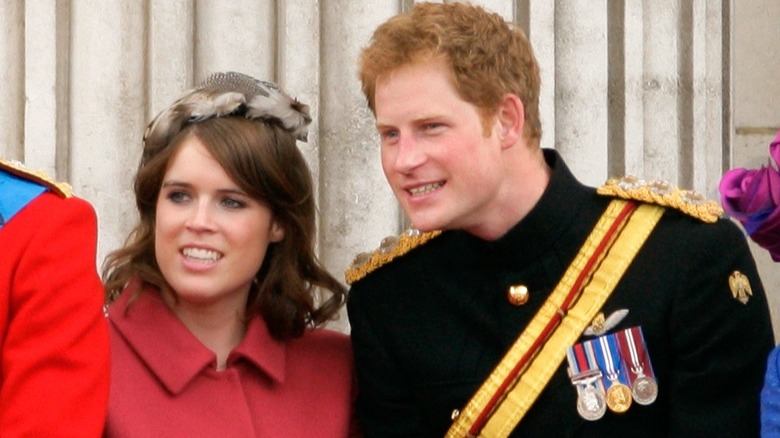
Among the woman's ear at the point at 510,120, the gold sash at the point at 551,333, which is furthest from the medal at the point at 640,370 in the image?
the woman's ear at the point at 510,120

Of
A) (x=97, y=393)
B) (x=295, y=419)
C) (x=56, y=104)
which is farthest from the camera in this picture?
(x=56, y=104)

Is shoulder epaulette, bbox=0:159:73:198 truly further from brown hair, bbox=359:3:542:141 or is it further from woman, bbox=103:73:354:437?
brown hair, bbox=359:3:542:141

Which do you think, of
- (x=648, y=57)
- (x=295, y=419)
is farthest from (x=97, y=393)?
(x=648, y=57)

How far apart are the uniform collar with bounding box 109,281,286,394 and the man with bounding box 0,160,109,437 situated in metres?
0.52

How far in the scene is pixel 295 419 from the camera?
422 centimetres

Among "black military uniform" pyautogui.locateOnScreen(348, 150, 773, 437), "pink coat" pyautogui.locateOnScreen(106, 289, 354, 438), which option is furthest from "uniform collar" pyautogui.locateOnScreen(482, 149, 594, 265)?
"pink coat" pyautogui.locateOnScreen(106, 289, 354, 438)

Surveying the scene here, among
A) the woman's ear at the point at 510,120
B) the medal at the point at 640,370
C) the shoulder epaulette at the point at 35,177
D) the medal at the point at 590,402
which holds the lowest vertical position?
the medal at the point at 590,402

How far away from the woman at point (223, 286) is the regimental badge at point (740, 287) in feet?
3.21

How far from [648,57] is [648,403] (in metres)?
1.42

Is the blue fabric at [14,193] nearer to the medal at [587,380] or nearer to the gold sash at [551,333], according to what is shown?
the gold sash at [551,333]

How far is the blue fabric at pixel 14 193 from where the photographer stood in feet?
11.8

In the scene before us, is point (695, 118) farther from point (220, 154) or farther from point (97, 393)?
point (97, 393)

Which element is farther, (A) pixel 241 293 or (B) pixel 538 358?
(A) pixel 241 293

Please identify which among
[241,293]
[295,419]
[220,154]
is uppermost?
[220,154]
